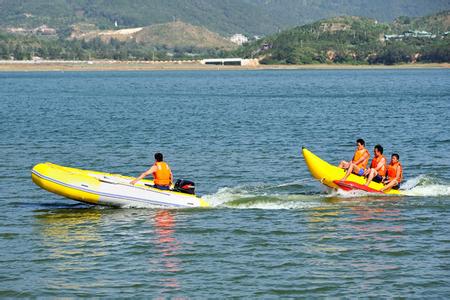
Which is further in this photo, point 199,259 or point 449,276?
point 199,259

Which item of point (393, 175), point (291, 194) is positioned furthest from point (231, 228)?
point (393, 175)

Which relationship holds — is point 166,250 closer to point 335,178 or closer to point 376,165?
point 335,178

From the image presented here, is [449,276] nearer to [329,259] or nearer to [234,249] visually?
[329,259]

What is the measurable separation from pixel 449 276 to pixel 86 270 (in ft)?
22.3

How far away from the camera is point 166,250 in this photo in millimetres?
18609

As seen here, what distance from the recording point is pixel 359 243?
19.0m

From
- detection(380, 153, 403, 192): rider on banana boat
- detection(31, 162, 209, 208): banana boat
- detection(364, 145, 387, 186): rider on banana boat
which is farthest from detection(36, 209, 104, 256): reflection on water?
detection(380, 153, 403, 192): rider on banana boat

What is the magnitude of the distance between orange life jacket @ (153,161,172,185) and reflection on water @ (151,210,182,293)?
0.80 m

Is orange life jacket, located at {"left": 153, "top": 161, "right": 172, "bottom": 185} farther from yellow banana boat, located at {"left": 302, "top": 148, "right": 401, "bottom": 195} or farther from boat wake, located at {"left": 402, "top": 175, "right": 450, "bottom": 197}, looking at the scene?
boat wake, located at {"left": 402, "top": 175, "right": 450, "bottom": 197}

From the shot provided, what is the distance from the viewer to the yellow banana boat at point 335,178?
2398cm

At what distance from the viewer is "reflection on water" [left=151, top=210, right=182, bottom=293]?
1648 cm

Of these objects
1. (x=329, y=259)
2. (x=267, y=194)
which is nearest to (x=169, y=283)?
(x=329, y=259)

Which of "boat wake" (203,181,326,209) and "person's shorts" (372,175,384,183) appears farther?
"person's shorts" (372,175,384,183)

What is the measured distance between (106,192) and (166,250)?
4.17m
